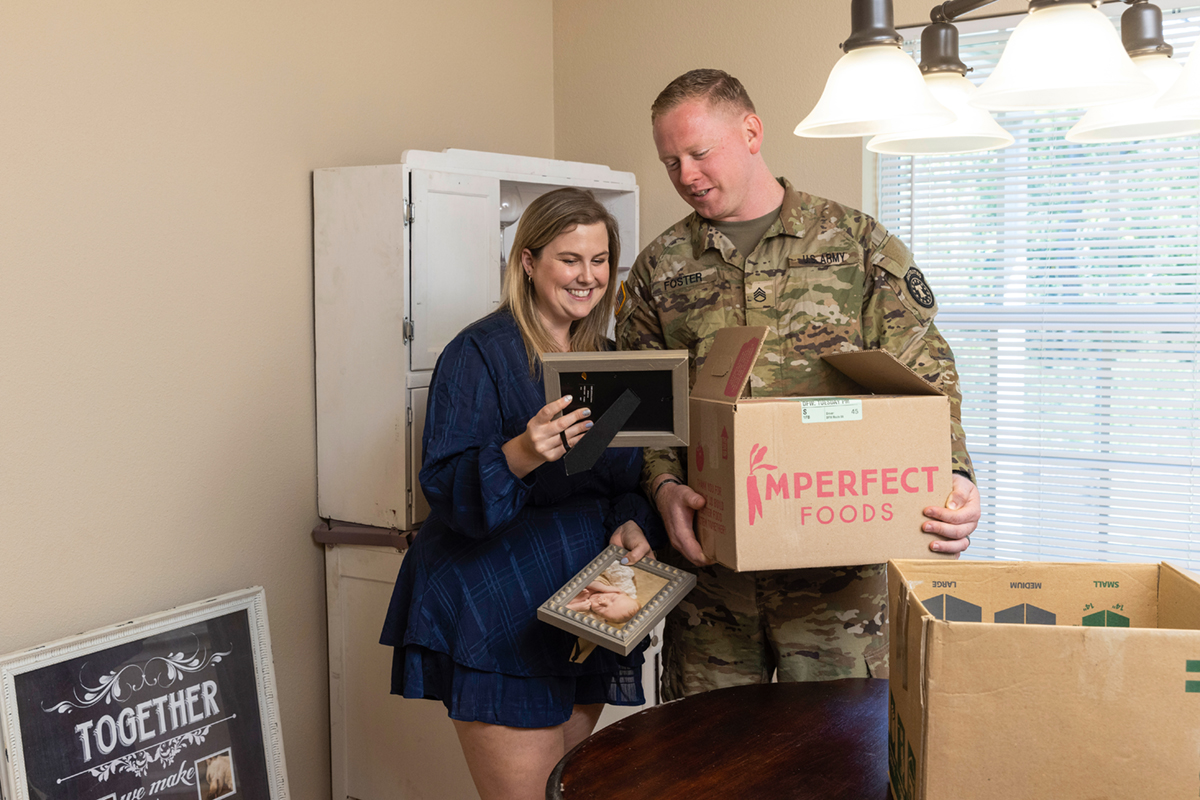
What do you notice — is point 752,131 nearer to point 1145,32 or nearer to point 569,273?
point 569,273

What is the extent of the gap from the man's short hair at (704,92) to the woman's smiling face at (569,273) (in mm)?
256

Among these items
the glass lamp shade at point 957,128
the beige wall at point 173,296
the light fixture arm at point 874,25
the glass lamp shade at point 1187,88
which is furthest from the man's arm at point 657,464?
the beige wall at point 173,296

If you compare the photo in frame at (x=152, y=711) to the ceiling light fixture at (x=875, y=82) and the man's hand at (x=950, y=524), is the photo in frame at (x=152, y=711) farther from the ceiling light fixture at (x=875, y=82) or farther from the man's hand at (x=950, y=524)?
the ceiling light fixture at (x=875, y=82)

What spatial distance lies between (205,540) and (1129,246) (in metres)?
2.51

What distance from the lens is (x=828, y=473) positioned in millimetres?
1254

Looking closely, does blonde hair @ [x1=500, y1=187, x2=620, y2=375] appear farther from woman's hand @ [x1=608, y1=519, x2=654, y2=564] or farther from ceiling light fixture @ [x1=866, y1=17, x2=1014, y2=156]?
ceiling light fixture @ [x1=866, y1=17, x2=1014, y2=156]

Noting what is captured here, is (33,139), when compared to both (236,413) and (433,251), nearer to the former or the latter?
(236,413)

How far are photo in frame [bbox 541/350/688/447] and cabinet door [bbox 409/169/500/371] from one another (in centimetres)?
97

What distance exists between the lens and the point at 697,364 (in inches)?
66.6

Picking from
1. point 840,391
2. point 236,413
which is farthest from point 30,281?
point 840,391

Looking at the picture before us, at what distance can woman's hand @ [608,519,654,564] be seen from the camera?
1.48 meters

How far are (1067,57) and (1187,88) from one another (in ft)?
0.66

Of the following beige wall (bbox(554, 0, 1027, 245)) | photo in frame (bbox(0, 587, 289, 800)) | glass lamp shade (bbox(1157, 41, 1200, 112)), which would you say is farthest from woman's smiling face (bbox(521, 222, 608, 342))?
beige wall (bbox(554, 0, 1027, 245))

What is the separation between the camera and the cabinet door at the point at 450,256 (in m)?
2.25
